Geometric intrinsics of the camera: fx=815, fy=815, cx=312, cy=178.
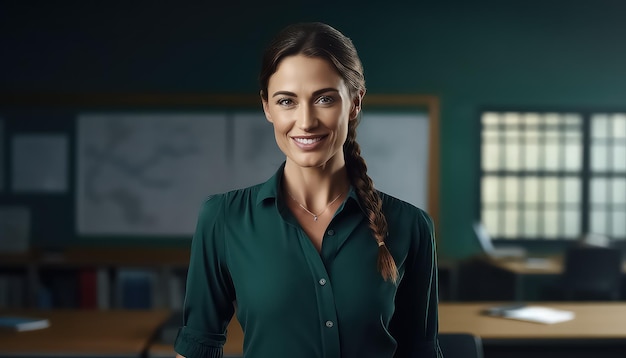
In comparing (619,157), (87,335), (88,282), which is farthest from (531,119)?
(87,335)

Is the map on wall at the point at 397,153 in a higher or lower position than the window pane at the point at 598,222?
higher

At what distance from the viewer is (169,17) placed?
21.8ft

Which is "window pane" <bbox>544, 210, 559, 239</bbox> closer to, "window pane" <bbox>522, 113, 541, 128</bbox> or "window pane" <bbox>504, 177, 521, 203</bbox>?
"window pane" <bbox>504, 177, 521, 203</bbox>

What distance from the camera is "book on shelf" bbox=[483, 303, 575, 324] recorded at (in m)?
3.55

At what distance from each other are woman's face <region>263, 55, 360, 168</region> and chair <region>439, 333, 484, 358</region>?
1.13m

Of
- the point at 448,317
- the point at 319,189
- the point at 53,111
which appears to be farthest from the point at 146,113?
the point at 319,189

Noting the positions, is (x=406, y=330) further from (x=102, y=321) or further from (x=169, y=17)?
(x=169, y=17)

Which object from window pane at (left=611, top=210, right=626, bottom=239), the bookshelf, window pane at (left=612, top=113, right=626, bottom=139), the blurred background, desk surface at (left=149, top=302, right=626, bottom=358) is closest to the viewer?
desk surface at (left=149, top=302, right=626, bottom=358)

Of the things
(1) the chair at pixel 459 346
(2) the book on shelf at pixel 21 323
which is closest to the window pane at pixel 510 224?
(2) the book on shelf at pixel 21 323

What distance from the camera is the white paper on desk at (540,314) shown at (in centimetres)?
354

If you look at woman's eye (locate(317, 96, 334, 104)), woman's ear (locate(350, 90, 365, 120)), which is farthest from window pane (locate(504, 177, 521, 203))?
woman's eye (locate(317, 96, 334, 104))

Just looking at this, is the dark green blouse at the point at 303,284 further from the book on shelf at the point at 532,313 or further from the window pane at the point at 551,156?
the window pane at the point at 551,156

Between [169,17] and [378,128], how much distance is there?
6.32 ft

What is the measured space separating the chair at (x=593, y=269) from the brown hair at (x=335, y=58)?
191 inches
